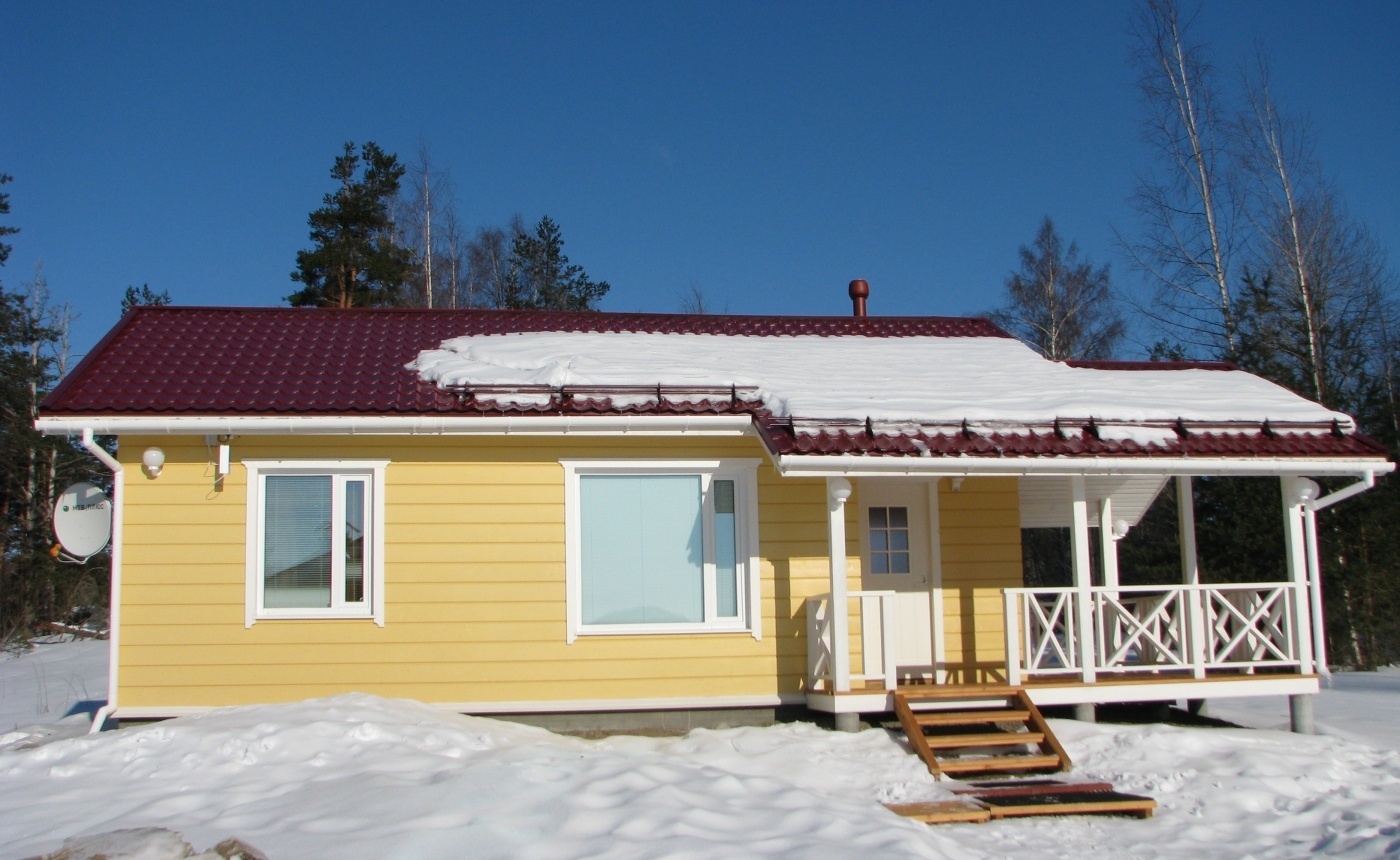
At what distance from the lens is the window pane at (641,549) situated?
1008 centimetres

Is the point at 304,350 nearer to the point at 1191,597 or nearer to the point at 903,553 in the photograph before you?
the point at 903,553

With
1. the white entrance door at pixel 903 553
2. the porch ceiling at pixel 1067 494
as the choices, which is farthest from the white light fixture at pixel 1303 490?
the white entrance door at pixel 903 553

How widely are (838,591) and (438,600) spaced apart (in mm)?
3460

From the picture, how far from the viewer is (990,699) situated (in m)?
9.69

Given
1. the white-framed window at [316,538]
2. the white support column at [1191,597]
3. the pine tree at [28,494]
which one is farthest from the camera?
A: the pine tree at [28,494]

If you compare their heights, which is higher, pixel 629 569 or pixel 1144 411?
pixel 1144 411

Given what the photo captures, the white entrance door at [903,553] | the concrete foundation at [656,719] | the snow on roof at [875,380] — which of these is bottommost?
the concrete foundation at [656,719]

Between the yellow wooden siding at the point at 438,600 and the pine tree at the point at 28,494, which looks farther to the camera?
the pine tree at the point at 28,494

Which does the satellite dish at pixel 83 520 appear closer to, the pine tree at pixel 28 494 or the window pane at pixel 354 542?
the window pane at pixel 354 542

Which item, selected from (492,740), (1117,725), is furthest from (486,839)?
(1117,725)

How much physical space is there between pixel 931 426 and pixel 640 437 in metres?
2.58

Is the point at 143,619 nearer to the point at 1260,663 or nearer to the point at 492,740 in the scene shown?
the point at 492,740

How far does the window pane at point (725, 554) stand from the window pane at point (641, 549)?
0.51 feet

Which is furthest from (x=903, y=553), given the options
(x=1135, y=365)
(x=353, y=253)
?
(x=353, y=253)
